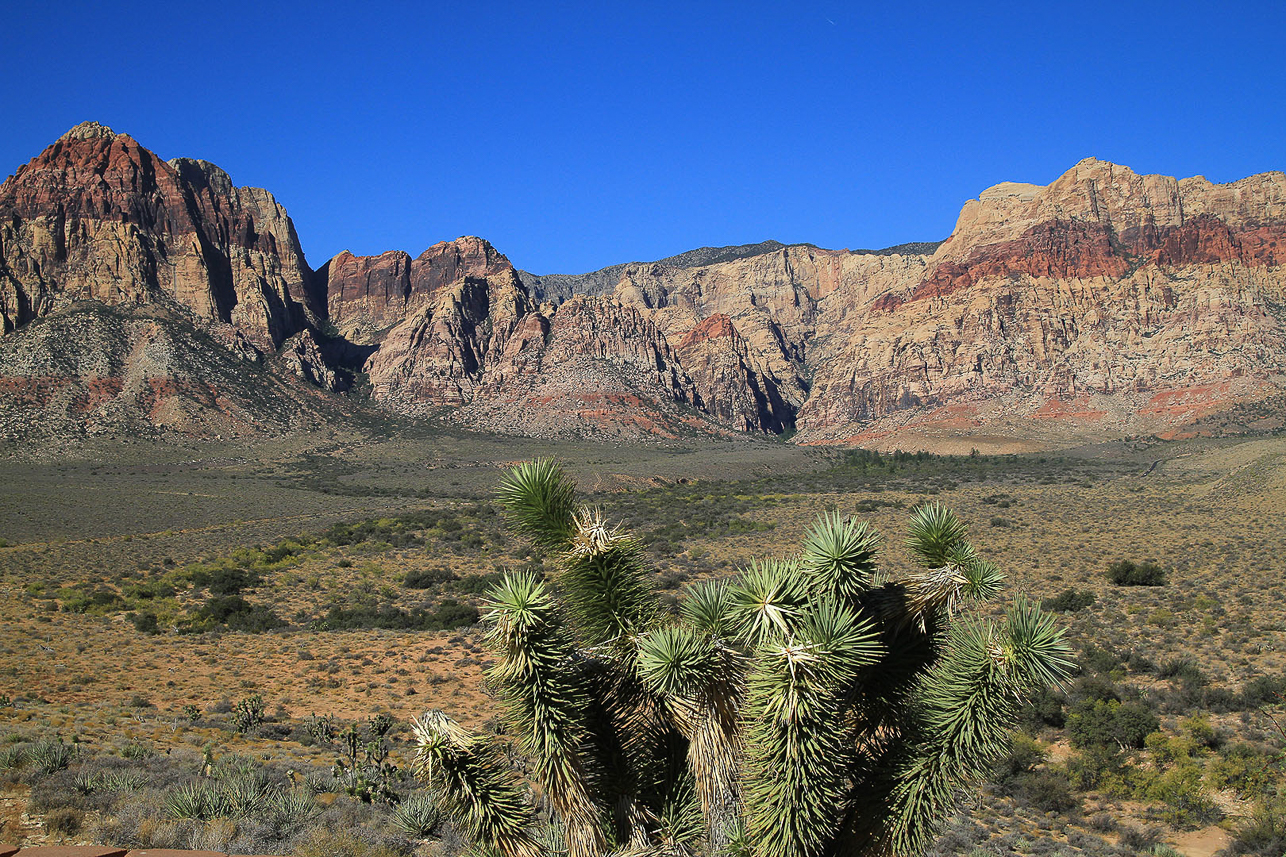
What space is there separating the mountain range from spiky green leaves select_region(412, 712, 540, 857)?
100522 mm

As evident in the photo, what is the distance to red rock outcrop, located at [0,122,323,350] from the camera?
11019 centimetres

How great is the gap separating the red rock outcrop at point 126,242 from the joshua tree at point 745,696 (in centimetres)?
12312

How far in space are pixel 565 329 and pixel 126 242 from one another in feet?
224

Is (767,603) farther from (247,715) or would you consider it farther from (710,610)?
(247,715)

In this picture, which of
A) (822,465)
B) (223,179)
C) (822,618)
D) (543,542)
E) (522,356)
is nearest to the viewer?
(822,618)

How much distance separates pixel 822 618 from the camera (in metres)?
4.93

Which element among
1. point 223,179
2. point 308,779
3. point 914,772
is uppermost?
point 223,179

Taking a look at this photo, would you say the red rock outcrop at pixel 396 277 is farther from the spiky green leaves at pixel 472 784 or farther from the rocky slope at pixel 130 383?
the spiky green leaves at pixel 472 784

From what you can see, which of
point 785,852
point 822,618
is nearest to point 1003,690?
point 822,618

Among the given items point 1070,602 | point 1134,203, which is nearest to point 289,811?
point 1070,602

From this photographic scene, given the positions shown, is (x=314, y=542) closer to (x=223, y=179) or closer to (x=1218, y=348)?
(x=1218, y=348)

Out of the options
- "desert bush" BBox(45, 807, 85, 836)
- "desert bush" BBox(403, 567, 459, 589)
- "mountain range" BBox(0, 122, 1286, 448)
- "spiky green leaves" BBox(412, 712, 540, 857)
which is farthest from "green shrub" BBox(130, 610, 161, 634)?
"mountain range" BBox(0, 122, 1286, 448)

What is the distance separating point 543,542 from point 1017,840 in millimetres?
Answer: 9985

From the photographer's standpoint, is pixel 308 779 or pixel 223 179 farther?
pixel 223 179
